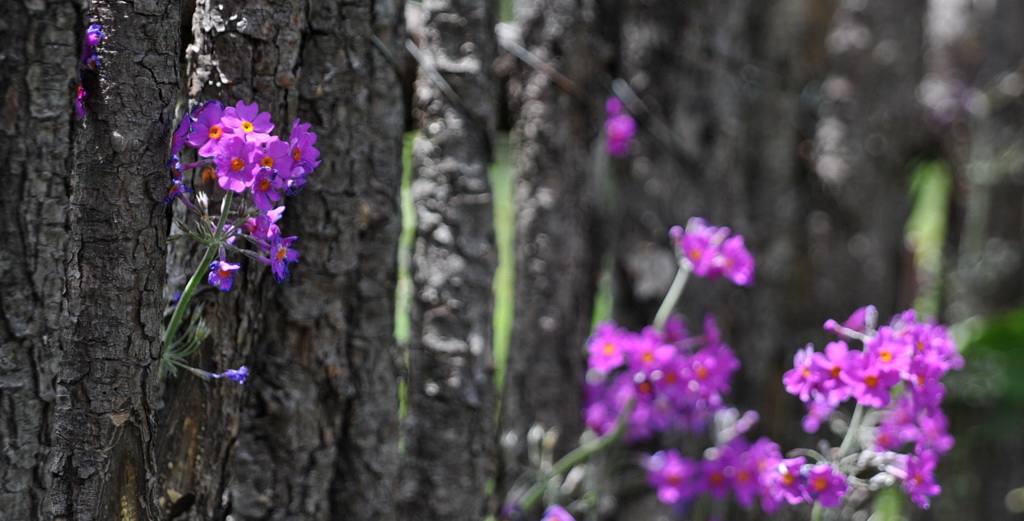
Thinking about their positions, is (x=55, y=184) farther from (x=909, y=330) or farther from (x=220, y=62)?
(x=909, y=330)

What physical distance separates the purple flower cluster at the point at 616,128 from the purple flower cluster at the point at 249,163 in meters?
1.21

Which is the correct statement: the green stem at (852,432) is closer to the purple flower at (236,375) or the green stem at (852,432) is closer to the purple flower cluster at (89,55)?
the purple flower at (236,375)

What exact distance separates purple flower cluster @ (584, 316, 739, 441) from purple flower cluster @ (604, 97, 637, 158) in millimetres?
510

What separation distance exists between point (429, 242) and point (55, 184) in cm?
90

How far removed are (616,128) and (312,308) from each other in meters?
1.09

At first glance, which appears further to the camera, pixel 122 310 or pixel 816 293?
pixel 816 293

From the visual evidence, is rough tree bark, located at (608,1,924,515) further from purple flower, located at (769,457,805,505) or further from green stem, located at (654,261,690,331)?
purple flower, located at (769,457,805,505)

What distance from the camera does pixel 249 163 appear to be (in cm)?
111

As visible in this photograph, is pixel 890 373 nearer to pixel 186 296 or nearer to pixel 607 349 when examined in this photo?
pixel 607 349

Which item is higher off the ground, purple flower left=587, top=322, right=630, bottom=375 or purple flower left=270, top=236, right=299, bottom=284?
purple flower left=270, top=236, right=299, bottom=284

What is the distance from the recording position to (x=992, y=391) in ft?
10.4

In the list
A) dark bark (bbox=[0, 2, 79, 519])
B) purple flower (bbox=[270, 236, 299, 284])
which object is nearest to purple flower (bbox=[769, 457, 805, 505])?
purple flower (bbox=[270, 236, 299, 284])

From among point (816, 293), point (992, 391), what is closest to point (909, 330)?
point (816, 293)

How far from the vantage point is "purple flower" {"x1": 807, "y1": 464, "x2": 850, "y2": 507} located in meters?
1.45
